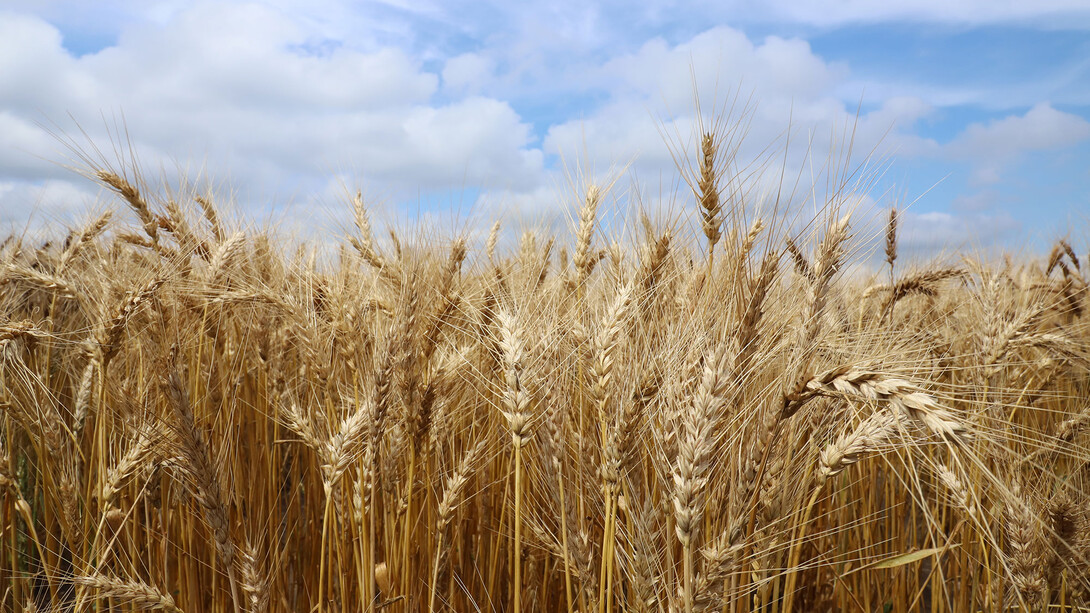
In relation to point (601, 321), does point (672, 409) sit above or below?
below

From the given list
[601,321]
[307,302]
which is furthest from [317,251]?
[601,321]

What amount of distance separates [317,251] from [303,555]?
4.16ft

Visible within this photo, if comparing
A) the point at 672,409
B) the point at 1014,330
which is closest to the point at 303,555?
the point at 672,409

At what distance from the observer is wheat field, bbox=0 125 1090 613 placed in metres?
1.44

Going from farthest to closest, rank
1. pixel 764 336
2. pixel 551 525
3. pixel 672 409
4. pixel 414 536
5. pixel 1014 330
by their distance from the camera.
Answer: pixel 1014 330 → pixel 551 525 → pixel 414 536 → pixel 764 336 → pixel 672 409

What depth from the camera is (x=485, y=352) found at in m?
2.43

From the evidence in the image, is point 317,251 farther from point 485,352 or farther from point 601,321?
point 601,321

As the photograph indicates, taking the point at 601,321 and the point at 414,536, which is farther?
the point at 414,536

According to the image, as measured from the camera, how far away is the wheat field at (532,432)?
1438 mm

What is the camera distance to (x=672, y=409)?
1387 millimetres

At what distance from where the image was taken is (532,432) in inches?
64.1

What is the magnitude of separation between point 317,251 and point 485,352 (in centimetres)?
105

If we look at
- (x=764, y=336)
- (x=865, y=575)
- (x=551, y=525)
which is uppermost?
(x=764, y=336)

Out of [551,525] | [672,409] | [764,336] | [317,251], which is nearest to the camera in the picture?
[672,409]
